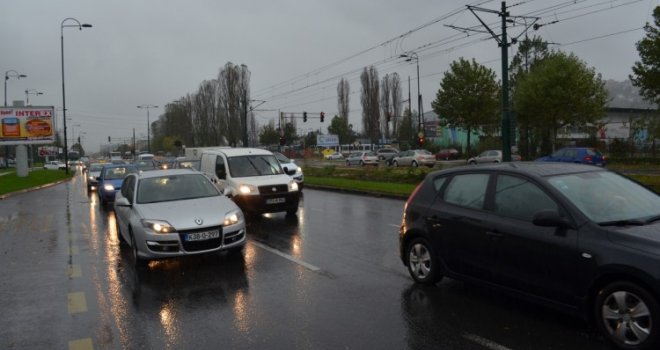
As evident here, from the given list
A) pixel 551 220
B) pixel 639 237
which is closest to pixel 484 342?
pixel 551 220

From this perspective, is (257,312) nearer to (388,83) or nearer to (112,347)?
(112,347)

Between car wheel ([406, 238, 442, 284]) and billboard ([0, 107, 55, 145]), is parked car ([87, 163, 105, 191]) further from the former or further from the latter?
car wheel ([406, 238, 442, 284])

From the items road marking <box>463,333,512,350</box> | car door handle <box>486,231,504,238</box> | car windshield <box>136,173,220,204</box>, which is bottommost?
road marking <box>463,333,512,350</box>

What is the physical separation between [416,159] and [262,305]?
3486 cm

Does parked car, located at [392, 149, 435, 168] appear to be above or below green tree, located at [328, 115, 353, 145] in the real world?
below

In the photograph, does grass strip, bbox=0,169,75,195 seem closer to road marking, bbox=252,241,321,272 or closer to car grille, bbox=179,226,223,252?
road marking, bbox=252,241,321,272

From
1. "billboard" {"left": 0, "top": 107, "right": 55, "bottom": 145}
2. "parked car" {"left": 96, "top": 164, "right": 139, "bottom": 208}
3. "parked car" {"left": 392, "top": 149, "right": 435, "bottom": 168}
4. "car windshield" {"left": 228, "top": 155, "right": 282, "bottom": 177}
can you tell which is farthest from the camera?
"billboard" {"left": 0, "top": 107, "right": 55, "bottom": 145}

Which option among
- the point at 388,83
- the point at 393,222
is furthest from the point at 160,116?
the point at 393,222

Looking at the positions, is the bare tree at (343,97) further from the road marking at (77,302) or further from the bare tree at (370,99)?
the road marking at (77,302)

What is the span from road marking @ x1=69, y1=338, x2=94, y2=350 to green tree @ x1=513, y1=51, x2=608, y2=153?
3696 centimetres

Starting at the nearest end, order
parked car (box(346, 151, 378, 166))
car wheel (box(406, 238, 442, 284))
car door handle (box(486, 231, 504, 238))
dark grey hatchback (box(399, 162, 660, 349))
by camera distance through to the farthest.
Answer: dark grey hatchback (box(399, 162, 660, 349)) → car door handle (box(486, 231, 504, 238)) → car wheel (box(406, 238, 442, 284)) → parked car (box(346, 151, 378, 166))

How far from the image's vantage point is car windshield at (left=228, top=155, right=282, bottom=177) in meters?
13.5

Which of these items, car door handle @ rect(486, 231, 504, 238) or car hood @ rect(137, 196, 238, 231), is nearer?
car door handle @ rect(486, 231, 504, 238)

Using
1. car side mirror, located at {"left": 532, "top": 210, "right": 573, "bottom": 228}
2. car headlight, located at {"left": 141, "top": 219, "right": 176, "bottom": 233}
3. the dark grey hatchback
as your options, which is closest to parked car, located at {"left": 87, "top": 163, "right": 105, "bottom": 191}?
car headlight, located at {"left": 141, "top": 219, "right": 176, "bottom": 233}
